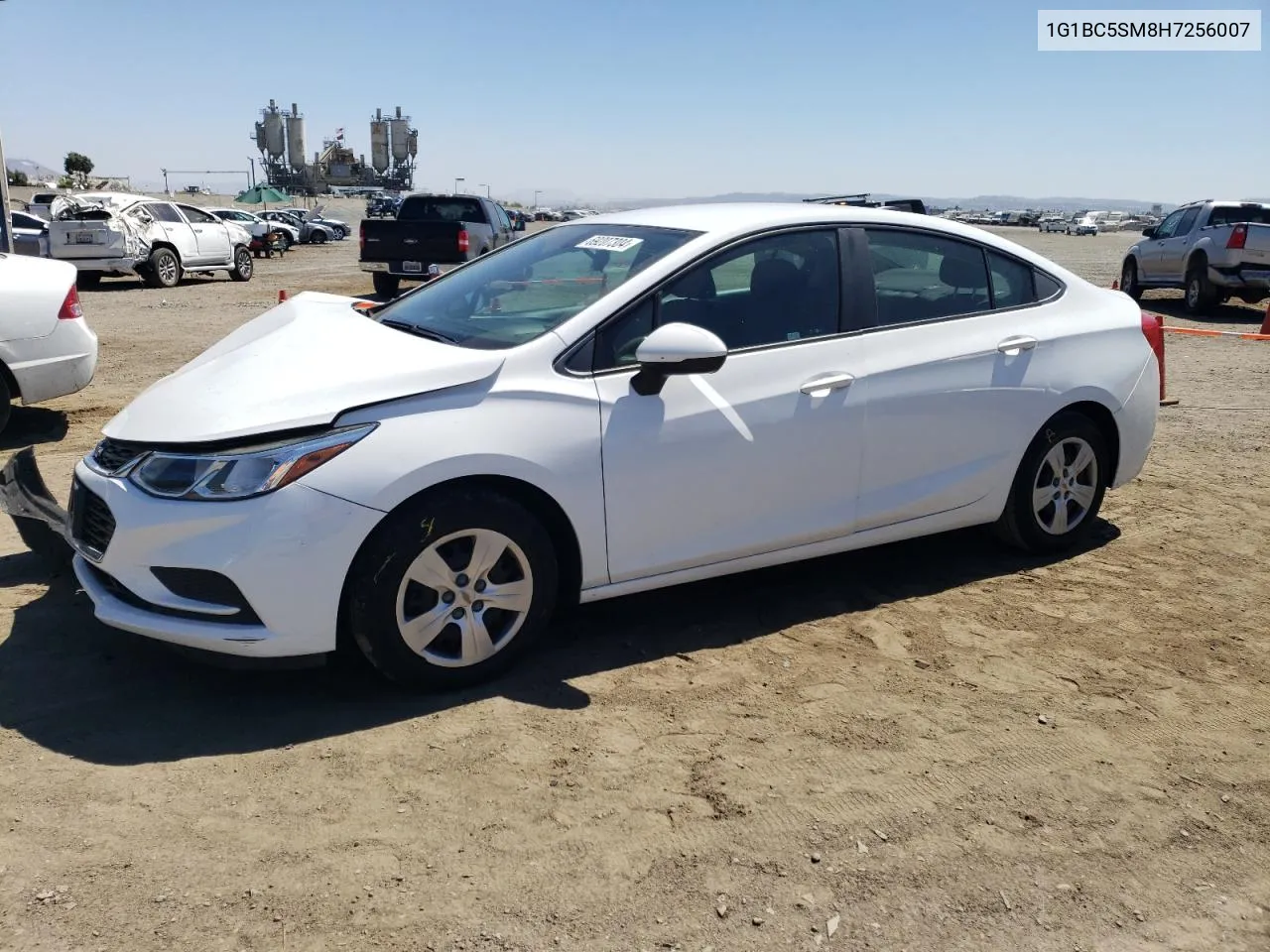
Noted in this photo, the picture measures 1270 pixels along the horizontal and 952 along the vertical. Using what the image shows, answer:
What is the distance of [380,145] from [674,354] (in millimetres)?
155839

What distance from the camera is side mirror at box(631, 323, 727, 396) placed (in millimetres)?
3795

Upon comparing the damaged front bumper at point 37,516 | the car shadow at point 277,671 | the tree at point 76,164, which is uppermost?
the tree at point 76,164

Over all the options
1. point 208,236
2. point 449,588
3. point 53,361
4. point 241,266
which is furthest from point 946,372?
point 241,266

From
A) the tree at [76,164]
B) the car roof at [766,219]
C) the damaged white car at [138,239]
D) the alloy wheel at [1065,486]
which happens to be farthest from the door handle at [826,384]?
the tree at [76,164]

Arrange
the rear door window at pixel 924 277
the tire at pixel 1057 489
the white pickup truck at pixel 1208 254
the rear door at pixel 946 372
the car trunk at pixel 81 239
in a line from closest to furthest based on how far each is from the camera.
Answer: the rear door at pixel 946 372, the rear door window at pixel 924 277, the tire at pixel 1057 489, the white pickup truck at pixel 1208 254, the car trunk at pixel 81 239

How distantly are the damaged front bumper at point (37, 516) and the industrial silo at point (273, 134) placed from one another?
499ft

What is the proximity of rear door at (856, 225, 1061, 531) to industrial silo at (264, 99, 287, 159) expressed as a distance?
15260 cm

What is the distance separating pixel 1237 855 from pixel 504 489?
2463 mm

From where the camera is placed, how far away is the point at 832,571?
17.1ft

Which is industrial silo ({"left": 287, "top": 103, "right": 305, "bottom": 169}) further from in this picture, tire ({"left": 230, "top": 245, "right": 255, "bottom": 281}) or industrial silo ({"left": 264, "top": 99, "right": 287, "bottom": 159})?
tire ({"left": 230, "top": 245, "right": 255, "bottom": 281})

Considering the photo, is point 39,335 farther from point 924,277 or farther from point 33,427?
point 924,277

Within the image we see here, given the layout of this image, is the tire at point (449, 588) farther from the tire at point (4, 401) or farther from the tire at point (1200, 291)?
the tire at point (1200, 291)

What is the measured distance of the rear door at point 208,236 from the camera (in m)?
22.0

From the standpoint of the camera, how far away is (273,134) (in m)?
143
